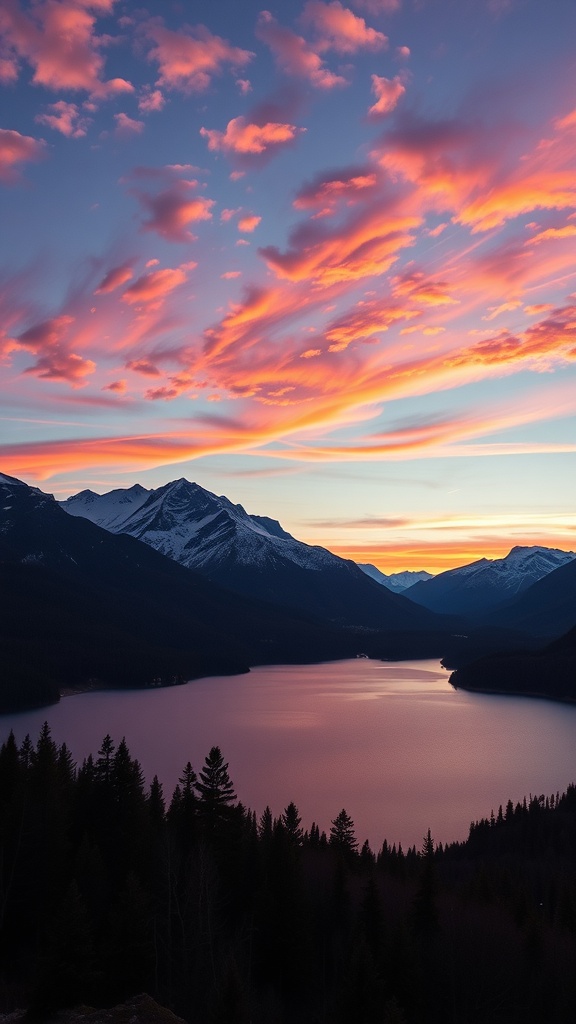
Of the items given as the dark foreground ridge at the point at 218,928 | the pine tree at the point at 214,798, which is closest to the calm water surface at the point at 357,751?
the pine tree at the point at 214,798

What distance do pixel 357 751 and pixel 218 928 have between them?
99052 mm

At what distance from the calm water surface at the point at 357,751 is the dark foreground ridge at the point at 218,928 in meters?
38.3

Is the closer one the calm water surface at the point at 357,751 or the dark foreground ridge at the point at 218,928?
the dark foreground ridge at the point at 218,928

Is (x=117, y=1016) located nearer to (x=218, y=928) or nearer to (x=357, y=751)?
(x=218, y=928)

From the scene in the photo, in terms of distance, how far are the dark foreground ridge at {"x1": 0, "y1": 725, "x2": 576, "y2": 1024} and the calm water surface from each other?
38.3 metres

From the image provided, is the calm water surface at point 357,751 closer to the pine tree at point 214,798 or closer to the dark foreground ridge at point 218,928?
the pine tree at point 214,798

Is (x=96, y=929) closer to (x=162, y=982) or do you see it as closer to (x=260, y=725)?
(x=162, y=982)

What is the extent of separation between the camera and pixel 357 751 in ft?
443

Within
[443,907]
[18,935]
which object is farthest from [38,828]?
[443,907]

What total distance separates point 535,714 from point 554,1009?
550 ft

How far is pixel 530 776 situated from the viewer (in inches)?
4781

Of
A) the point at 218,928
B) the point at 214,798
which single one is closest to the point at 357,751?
the point at 214,798

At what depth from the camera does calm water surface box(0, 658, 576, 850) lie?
316ft

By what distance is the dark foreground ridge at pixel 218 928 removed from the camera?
31828mm
